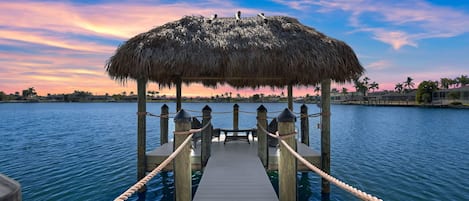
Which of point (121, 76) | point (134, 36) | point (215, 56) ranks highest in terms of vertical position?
point (134, 36)

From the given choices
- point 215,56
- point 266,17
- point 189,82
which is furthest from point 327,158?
point 189,82

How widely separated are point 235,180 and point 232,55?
3.11m

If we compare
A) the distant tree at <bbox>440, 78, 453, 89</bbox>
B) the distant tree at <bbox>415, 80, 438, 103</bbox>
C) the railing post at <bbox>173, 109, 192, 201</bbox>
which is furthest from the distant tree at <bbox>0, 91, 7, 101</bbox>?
the distant tree at <bbox>440, 78, 453, 89</bbox>

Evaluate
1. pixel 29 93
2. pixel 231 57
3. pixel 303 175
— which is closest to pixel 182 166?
pixel 231 57

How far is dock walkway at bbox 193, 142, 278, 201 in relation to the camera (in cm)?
433

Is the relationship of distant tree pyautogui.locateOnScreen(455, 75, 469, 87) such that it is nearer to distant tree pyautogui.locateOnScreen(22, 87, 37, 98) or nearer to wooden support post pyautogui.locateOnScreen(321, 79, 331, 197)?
wooden support post pyautogui.locateOnScreen(321, 79, 331, 197)

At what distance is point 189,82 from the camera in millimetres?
11766

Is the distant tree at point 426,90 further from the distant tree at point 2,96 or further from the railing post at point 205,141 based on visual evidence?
the distant tree at point 2,96

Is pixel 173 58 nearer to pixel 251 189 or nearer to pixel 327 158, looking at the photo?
pixel 251 189

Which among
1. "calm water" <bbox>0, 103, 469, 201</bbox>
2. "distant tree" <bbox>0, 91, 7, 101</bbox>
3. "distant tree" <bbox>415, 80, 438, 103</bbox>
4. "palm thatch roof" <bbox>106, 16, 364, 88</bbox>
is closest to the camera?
"palm thatch roof" <bbox>106, 16, 364, 88</bbox>

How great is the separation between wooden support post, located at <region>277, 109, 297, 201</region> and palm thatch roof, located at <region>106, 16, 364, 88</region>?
3042 millimetres

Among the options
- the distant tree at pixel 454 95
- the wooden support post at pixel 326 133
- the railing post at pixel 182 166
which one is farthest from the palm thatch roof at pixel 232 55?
the distant tree at pixel 454 95

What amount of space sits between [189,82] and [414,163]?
10596 millimetres

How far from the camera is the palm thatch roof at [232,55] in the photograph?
649 cm
